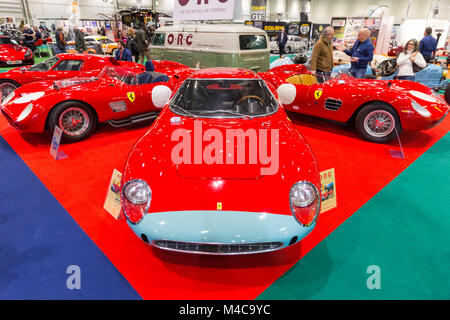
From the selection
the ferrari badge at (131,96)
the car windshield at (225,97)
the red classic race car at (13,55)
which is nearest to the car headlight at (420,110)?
the car windshield at (225,97)

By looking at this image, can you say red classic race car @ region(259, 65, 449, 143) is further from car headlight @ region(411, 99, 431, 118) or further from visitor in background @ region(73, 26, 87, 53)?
visitor in background @ region(73, 26, 87, 53)

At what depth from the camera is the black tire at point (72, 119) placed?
3850 mm

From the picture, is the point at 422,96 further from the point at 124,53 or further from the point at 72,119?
the point at 124,53

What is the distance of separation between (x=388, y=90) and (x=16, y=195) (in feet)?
16.2

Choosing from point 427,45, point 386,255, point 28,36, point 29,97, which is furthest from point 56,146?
point 28,36

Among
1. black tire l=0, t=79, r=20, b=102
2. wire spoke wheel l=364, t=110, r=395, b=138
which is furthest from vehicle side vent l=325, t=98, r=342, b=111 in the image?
black tire l=0, t=79, r=20, b=102

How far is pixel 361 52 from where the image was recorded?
226 inches

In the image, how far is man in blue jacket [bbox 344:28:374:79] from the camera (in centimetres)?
557

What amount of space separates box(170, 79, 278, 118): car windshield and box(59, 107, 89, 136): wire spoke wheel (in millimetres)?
2047

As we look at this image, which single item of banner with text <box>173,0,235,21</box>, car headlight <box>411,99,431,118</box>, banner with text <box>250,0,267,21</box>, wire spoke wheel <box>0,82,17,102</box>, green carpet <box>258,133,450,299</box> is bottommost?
green carpet <box>258,133,450,299</box>

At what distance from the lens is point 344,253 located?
2176mm

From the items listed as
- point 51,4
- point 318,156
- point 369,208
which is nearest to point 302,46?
point 318,156

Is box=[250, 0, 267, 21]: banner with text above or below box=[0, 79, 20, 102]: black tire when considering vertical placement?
above
